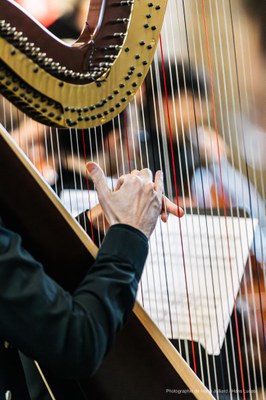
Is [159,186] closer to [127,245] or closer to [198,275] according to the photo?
[127,245]

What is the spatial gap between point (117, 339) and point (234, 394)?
1.86 feet

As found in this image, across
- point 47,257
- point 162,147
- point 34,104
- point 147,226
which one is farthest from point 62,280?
point 162,147

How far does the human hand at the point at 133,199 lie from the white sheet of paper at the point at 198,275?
464 millimetres

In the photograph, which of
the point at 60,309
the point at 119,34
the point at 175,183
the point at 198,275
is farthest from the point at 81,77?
the point at 198,275

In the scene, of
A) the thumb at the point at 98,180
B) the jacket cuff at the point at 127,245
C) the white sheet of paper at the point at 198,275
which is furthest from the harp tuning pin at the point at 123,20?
the white sheet of paper at the point at 198,275

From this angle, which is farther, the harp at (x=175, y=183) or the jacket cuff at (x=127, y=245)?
the harp at (x=175, y=183)

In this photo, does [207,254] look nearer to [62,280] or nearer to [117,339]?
[117,339]

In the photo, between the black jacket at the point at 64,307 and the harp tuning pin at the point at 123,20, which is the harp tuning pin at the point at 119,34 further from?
the black jacket at the point at 64,307

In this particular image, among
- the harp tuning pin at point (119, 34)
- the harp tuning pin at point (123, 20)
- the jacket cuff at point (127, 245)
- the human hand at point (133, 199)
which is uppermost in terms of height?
the harp tuning pin at point (123, 20)

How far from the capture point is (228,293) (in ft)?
5.88

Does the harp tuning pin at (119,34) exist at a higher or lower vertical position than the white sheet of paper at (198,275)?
higher

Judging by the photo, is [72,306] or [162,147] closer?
[72,306]

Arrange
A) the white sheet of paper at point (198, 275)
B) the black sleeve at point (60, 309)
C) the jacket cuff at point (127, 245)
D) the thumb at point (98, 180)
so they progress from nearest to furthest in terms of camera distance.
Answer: the black sleeve at point (60, 309) → the jacket cuff at point (127, 245) → the thumb at point (98, 180) → the white sheet of paper at point (198, 275)

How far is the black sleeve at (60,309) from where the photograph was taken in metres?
0.97
